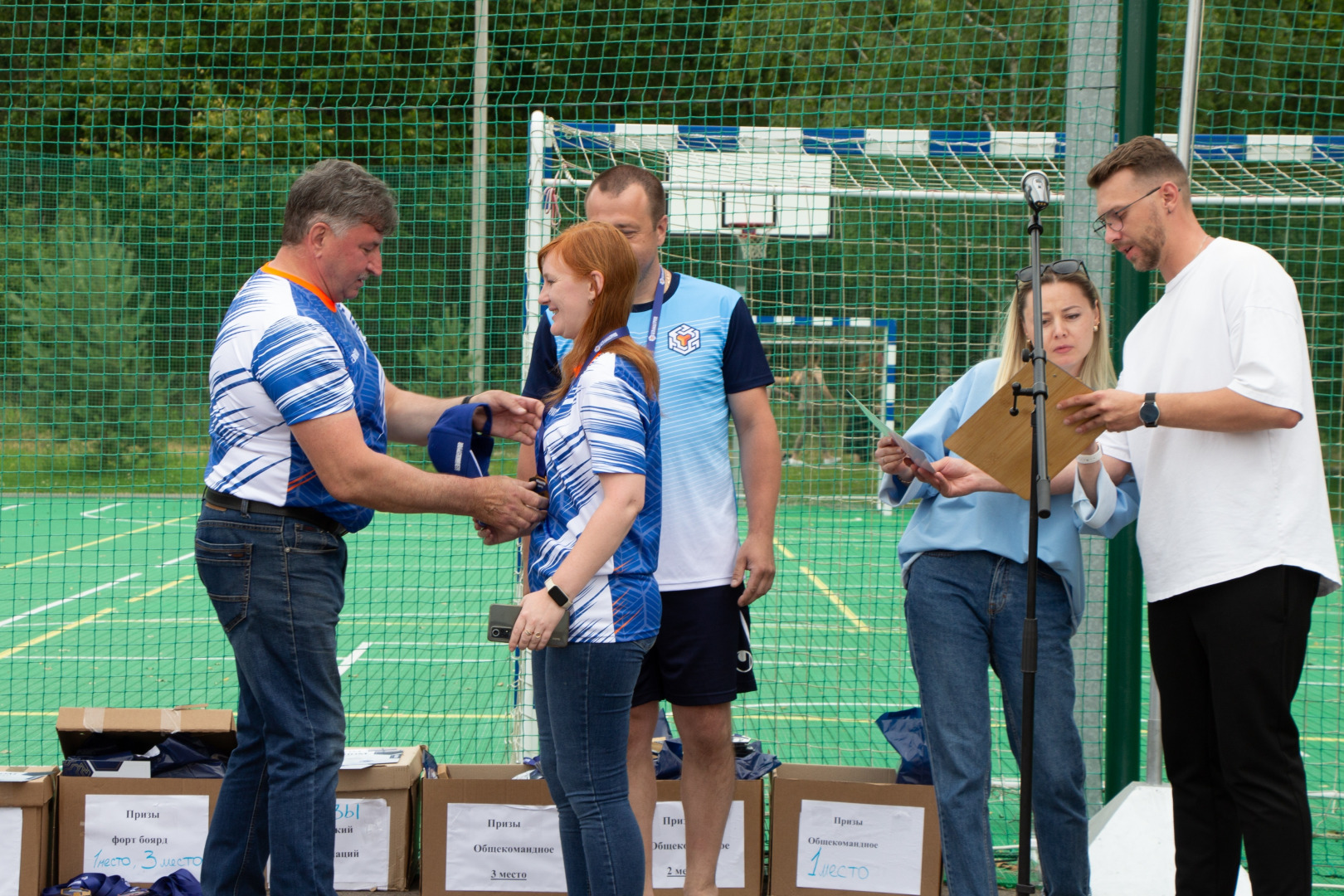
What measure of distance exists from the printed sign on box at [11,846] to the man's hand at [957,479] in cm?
283

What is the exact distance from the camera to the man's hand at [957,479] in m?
2.64

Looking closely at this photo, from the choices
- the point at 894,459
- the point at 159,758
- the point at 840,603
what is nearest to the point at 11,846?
the point at 159,758

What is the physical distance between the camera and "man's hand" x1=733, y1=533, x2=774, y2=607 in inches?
113

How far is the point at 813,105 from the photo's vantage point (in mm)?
16328

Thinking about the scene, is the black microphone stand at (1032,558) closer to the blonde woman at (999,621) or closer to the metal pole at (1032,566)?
the metal pole at (1032,566)

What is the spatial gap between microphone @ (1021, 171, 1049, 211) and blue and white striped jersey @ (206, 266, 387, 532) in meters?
1.57

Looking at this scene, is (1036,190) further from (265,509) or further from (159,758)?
(159,758)

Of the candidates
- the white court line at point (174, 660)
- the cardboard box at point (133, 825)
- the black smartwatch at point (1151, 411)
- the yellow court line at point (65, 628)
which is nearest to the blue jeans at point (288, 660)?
the cardboard box at point (133, 825)

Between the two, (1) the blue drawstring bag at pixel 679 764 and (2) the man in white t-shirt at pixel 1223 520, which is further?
(1) the blue drawstring bag at pixel 679 764

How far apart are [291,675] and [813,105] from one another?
1523 cm

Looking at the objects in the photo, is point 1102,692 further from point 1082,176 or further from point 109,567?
point 109,567

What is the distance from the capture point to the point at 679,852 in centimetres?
339

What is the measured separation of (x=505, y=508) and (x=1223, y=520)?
5.17 feet

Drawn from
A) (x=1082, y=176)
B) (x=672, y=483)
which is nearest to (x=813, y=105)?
(x=1082, y=176)
